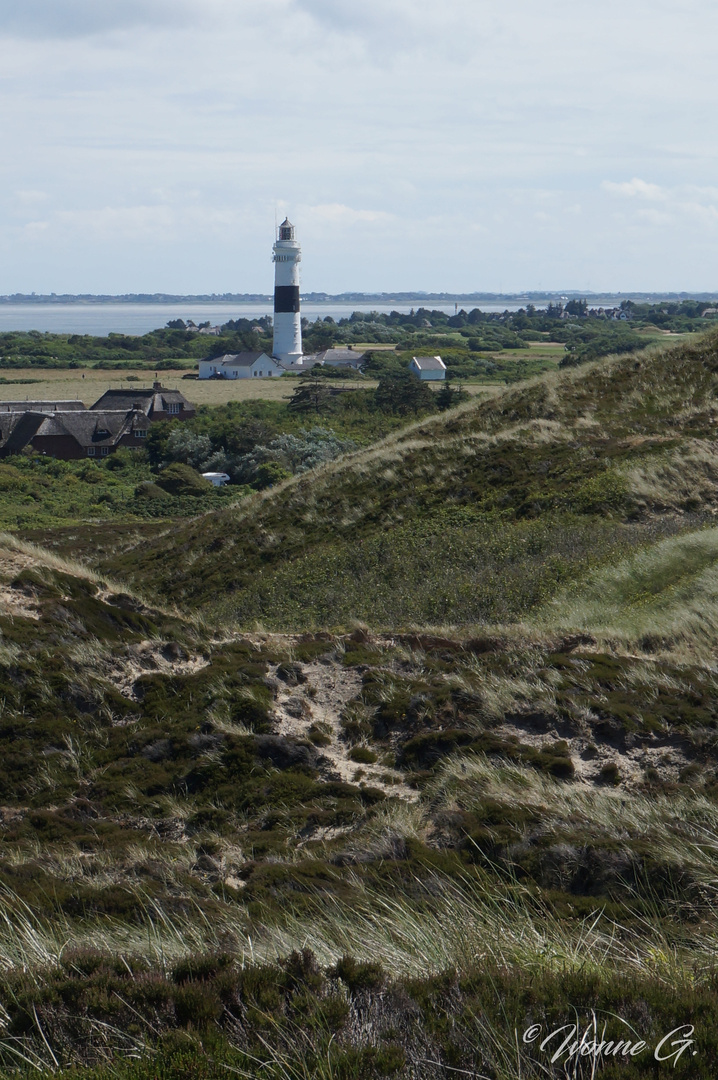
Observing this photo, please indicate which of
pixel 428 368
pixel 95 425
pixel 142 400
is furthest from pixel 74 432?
pixel 428 368

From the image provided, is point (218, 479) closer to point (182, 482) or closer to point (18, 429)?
point (182, 482)

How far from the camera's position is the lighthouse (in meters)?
106

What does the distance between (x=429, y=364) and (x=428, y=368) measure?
1.81ft

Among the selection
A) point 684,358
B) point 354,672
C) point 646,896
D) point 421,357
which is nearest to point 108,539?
point 684,358

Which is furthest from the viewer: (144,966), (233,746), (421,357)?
(421,357)

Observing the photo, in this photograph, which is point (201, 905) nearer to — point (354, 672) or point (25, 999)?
point (25, 999)

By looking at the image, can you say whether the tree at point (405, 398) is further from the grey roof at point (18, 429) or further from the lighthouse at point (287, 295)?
the lighthouse at point (287, 295)

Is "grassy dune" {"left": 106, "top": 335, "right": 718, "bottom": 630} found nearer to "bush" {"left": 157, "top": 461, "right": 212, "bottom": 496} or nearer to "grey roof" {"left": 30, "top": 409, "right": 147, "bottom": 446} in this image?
"bush" {"left": 157, "top": 461, "right": 212, "bottom": 496}

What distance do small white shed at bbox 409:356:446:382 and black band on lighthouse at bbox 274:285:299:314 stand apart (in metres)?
16.1

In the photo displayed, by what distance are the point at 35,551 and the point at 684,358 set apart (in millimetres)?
20460

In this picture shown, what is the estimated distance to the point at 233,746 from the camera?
349 inches

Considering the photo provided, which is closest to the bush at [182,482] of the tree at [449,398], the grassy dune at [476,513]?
the tree at [449,398]

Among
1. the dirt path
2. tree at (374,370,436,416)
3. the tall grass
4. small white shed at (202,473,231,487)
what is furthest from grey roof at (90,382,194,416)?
the dirt path

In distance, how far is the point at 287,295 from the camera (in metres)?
111
